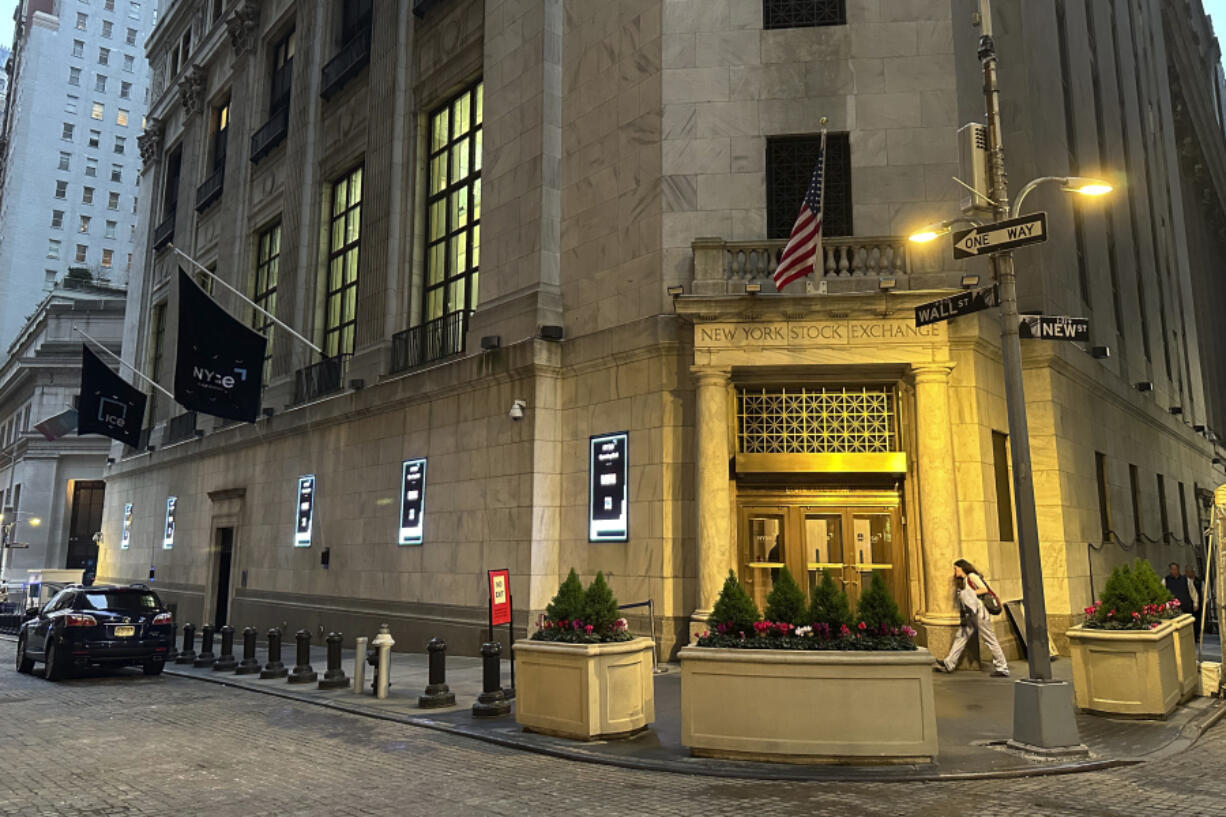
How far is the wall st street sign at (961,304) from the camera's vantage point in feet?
32.2

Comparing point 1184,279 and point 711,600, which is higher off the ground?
point 1184,279

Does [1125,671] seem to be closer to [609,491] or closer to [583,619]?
[583,619]

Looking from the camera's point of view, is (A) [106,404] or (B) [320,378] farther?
(A) [106,404]

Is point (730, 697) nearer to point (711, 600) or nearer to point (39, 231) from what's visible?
point (711, 600)

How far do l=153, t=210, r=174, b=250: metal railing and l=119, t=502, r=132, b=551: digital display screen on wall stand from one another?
12098 millimetres

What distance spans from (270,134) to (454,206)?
1272 cm

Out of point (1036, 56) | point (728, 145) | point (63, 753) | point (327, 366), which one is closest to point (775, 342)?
point (728, 145)

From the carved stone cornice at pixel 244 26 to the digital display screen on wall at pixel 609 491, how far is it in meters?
26.0

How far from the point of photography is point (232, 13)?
34.3m

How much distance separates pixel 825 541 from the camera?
606 inches

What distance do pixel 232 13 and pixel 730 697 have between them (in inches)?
1402

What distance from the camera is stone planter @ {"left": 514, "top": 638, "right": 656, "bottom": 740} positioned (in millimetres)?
9727

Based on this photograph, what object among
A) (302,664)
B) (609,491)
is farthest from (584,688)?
(302,664)

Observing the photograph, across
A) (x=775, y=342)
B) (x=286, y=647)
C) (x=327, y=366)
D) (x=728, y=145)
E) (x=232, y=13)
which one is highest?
(x=232, y=13)
